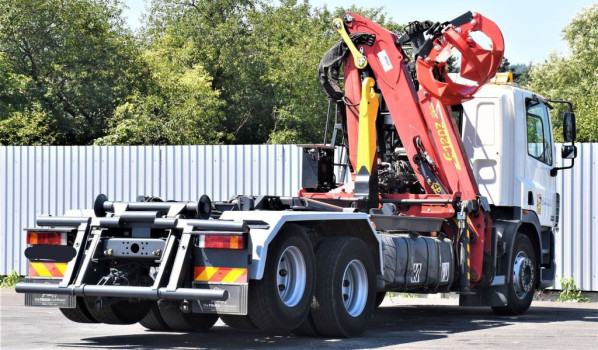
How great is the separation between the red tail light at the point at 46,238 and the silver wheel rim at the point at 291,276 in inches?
82.5

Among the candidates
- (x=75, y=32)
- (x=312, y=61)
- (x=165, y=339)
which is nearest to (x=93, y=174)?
(x=165, y=339)

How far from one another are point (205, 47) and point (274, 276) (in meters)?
49.3

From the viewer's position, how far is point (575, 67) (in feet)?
209

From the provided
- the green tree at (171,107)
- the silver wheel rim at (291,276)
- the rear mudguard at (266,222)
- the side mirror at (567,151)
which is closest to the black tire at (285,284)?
the silver wheel rim at (291,276)

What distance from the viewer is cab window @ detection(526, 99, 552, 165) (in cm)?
1508

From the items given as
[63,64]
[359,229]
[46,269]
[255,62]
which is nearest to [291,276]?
[359,229]

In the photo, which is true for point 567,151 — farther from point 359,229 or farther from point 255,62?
point 255,62

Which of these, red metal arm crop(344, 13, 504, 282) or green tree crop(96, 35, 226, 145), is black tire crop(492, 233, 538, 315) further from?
green tree crop(96, 35, 226, 145)

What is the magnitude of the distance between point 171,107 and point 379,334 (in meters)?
36.9

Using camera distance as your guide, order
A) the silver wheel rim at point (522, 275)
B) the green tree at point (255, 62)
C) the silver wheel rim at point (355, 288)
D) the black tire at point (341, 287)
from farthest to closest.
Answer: the green tree at point (255, 62), the silver wheel rim at point (522, 275), the silver wheel rim at point (355, 288), the black tire at point (341, 287)

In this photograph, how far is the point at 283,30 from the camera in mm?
64562

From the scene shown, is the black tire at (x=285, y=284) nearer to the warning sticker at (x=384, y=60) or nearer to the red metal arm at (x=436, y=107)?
the red metal arm at (x=436, y=107)

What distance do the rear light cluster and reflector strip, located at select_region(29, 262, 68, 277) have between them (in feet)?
4.82

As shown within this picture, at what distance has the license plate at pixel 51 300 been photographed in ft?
34.0
